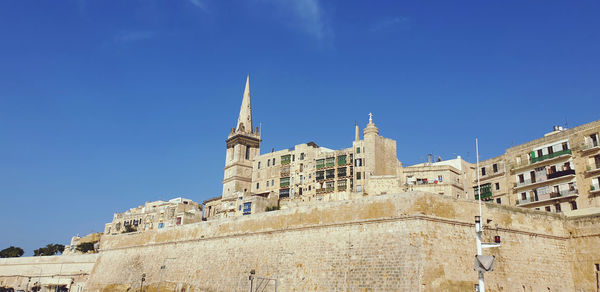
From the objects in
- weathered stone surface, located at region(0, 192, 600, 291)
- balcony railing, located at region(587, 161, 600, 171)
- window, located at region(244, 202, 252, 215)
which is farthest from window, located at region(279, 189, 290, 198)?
balcony railing, located at region(587, 161, 600, 171)

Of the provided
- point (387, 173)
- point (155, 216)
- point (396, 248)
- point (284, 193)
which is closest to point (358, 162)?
point (387, 173)

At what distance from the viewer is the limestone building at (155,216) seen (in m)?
62.2

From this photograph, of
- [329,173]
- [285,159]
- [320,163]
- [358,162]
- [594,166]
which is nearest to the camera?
[594,166]

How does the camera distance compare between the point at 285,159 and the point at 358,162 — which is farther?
the point at 285,159

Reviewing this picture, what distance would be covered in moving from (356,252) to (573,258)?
1216 centimetres

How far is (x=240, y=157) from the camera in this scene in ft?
197

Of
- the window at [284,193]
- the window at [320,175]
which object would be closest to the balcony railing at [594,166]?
the window at [320,175]

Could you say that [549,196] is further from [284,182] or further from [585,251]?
[284,182]

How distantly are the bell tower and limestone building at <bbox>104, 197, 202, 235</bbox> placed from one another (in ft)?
22.1

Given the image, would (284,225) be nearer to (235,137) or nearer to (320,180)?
(320,180)

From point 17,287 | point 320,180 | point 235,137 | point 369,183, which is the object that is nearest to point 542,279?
point 369,183

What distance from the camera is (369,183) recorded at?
44.6m

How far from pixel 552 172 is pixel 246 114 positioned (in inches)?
1585

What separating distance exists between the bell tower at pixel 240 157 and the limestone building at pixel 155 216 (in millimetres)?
6727
